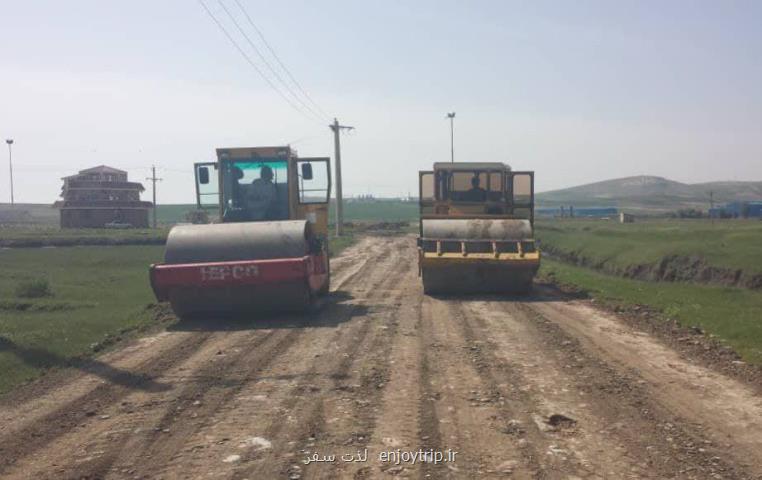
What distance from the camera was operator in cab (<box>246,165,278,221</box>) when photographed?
53.5ft

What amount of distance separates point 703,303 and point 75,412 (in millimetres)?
12974

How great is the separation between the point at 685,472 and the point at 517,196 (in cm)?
1463

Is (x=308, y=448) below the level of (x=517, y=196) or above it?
below

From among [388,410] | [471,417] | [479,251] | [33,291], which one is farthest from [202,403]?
[33,291]

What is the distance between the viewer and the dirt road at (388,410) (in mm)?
5730

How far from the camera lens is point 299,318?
13.4 m

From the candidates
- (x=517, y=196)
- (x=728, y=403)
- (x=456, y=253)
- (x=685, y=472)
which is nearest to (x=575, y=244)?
(x=517, y=196)

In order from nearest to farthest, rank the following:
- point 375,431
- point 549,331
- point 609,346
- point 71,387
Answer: point 375,431
point 71,387
point 609,346
point 549,331

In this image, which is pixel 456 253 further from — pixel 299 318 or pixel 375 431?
pixel 375 431

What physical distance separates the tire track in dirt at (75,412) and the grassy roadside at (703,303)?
7515mm

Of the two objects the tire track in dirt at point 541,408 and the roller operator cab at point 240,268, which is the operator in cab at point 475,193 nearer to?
the roller operator cab at point 240,268

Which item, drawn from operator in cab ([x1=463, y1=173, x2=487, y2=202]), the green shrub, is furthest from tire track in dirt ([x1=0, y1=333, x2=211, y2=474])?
operator in cab ([x1=463, y1=173, x2=487, y2=202])

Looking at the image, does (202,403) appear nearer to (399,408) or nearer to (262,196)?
(399,408)

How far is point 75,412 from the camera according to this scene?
747 cm
